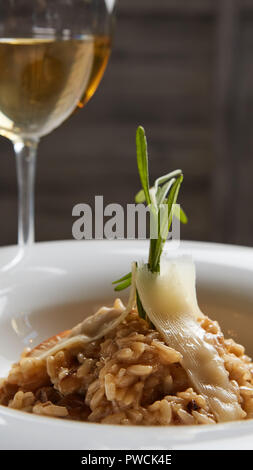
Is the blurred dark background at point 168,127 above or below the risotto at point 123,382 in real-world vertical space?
above

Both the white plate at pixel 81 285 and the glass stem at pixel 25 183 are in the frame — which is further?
the glass stem at pixel 25 183

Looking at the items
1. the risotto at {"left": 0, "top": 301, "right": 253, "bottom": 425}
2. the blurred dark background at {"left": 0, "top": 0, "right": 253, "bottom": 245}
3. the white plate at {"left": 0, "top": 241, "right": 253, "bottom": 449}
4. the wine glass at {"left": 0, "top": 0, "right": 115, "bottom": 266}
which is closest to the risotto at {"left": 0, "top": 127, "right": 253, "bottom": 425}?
the risotto at {"left": 0, "top": 301, "right": 253, "bottom": 425}

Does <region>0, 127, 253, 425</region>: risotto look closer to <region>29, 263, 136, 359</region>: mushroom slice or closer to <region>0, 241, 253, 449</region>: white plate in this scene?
<region>29, 263, 136, 359</region>: mushroom slice

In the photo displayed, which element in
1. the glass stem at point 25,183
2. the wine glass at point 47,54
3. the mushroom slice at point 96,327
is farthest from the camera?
the glass stem at point 25,183

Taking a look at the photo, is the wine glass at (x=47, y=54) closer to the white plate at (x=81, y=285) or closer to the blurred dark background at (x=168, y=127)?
the white plate at (x=81, y=285)

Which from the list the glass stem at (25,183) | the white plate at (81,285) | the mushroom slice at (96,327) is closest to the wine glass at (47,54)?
the glass stem at (25,183)

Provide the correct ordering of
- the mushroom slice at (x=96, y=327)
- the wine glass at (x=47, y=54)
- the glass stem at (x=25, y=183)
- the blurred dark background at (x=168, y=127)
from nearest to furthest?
the mushroom slice at (x=96, y=327), the wine glass at (x=47, y=54), the glass stem at (x=25, y=183), the blurred dark background at (x=168, y=127)
